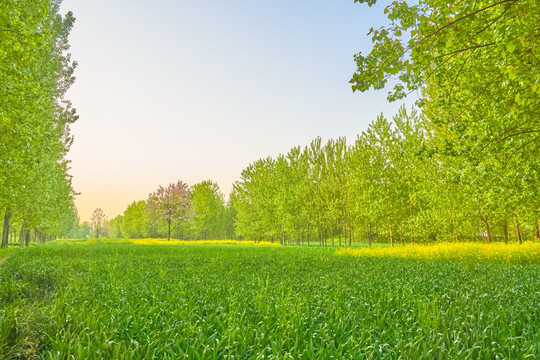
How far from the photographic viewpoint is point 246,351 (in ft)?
9.98

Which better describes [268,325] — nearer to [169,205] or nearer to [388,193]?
[388,193]

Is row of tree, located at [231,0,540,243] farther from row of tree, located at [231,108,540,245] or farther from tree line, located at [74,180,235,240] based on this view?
tree line, located at [74,180,235,240]

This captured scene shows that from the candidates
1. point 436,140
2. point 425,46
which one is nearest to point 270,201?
point 436,140

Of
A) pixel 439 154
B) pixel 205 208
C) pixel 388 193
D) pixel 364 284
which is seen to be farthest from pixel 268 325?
pixel 205 208

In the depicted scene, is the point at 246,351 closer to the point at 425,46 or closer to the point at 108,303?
the point at 108,303

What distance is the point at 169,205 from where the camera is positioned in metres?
46.6

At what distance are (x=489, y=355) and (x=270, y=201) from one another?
3831 centimetres

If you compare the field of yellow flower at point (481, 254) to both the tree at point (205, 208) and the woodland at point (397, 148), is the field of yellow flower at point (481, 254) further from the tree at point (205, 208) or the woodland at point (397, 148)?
the tree at point (205, 208)

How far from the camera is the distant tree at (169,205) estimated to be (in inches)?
1839

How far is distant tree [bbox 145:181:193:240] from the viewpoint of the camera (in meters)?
46.7

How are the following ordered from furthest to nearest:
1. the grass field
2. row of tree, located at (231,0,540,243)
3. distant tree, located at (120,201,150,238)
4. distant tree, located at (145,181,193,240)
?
1. distant tree, located at (120,201,150,238)
2. distant tree, located at (145,181,193,240)
3. row of tree, located at (231,0,540,243)
4. the grass field

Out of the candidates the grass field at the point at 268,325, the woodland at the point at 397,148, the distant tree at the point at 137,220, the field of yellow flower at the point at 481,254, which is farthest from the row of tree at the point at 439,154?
the distant tree at the point at 137,220

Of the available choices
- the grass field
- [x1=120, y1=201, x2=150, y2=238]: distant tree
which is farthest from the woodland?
[x1=120, y1=201, x2=150, y2=238]: distant tree

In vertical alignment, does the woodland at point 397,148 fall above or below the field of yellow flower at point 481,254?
above
